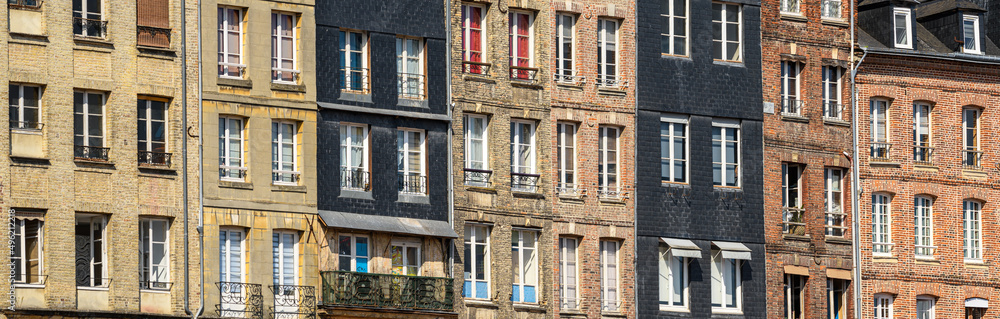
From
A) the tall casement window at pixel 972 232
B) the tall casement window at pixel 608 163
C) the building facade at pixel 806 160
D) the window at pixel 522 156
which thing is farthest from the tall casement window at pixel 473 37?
the tall casement window at pixel 972 232

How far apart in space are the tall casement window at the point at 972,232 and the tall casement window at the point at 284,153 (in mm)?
20408

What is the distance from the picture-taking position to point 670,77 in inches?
2511

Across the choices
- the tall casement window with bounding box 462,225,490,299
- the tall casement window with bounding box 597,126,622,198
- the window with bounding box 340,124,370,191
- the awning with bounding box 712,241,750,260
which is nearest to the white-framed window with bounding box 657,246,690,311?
the awning with bounding box 712,241,750,260

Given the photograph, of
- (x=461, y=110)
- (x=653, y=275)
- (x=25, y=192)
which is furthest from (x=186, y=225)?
(x=653, y=275)

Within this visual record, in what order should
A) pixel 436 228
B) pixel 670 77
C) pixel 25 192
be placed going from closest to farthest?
pixel 25 192 → pixel 436 228 → pixel 670 77

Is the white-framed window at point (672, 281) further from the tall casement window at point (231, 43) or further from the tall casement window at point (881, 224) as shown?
the tall casement window at point (231, 43)

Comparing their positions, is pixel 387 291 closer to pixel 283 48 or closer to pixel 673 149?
pixel 283 48

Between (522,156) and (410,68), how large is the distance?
3832 mm

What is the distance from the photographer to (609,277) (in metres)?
62.9

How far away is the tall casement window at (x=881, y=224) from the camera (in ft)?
220

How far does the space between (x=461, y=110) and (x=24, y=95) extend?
11.4 m

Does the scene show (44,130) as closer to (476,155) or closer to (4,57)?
(4,57)

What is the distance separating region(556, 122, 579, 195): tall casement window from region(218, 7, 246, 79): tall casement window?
9.07 metres

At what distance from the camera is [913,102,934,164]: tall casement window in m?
67.8
